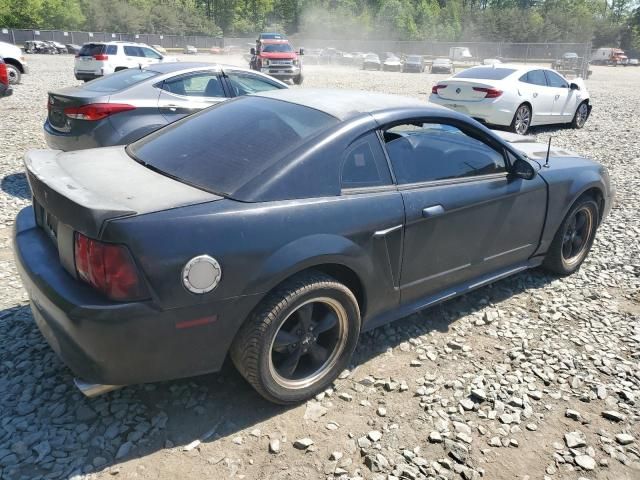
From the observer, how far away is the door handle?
308 cm

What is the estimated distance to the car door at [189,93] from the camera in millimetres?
6309

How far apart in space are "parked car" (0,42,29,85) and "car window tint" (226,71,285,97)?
1132 centimetres

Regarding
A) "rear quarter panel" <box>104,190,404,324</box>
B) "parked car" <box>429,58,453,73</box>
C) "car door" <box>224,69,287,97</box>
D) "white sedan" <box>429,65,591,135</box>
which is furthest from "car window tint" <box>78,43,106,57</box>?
"parked car" <box>429,58,453,73</box>

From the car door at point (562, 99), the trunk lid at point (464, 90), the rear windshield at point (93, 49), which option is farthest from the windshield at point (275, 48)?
the car door at point (562, 99)

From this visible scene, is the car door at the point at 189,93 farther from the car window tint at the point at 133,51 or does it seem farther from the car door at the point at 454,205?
the car window tint at the point at 133,51

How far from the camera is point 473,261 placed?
11.6 feet

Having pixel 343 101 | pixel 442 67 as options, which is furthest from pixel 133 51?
pixel 442 67

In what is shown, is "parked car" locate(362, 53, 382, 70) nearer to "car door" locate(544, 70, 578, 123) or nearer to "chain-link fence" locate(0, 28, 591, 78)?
"chain-link fence" locate(0, 28, 591, 78)

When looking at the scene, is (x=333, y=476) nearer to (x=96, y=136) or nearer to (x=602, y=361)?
(x=602, y=361)

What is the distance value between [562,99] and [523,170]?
9.49 meters

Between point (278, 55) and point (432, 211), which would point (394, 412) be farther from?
point (278, 55)

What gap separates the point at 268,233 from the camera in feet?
8.10

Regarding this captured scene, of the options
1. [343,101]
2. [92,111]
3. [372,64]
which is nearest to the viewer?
[343,101]

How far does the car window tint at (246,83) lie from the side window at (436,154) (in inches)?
155
